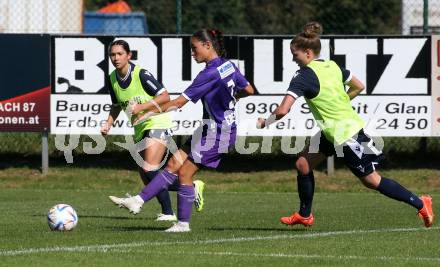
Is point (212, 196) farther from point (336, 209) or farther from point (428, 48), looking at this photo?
point (428, 48)

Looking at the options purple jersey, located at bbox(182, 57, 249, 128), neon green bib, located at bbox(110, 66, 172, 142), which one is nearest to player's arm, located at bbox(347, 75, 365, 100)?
purple jersey, located at bbox(182, 57, 249, 128)

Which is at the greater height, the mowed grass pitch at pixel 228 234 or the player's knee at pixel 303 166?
the player's knee at pixel 303 166

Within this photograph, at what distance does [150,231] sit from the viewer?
38.5ft

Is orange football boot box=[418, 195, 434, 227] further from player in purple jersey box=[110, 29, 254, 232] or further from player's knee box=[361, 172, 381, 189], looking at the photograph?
player in purple jersey box=[110, 29, 254, 232]

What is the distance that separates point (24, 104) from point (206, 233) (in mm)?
8744

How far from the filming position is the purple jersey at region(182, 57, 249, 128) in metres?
11.4

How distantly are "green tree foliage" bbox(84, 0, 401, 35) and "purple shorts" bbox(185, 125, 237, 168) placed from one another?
635 inches

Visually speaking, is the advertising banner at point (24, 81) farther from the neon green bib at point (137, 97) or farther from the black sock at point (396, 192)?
the black sock at point (396, 192)

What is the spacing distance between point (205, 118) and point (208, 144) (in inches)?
12.7

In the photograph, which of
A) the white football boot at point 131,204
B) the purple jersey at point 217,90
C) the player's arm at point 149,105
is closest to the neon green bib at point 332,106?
the purple jersey at point 217,90

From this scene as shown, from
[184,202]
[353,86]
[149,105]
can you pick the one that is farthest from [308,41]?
[184,202]

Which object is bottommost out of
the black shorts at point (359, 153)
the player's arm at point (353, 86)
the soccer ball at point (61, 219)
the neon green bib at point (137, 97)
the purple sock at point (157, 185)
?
the soccer ball at point (61, 219)

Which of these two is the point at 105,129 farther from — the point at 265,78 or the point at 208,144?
the point at 265,78

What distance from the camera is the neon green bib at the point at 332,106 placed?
11578 mm
